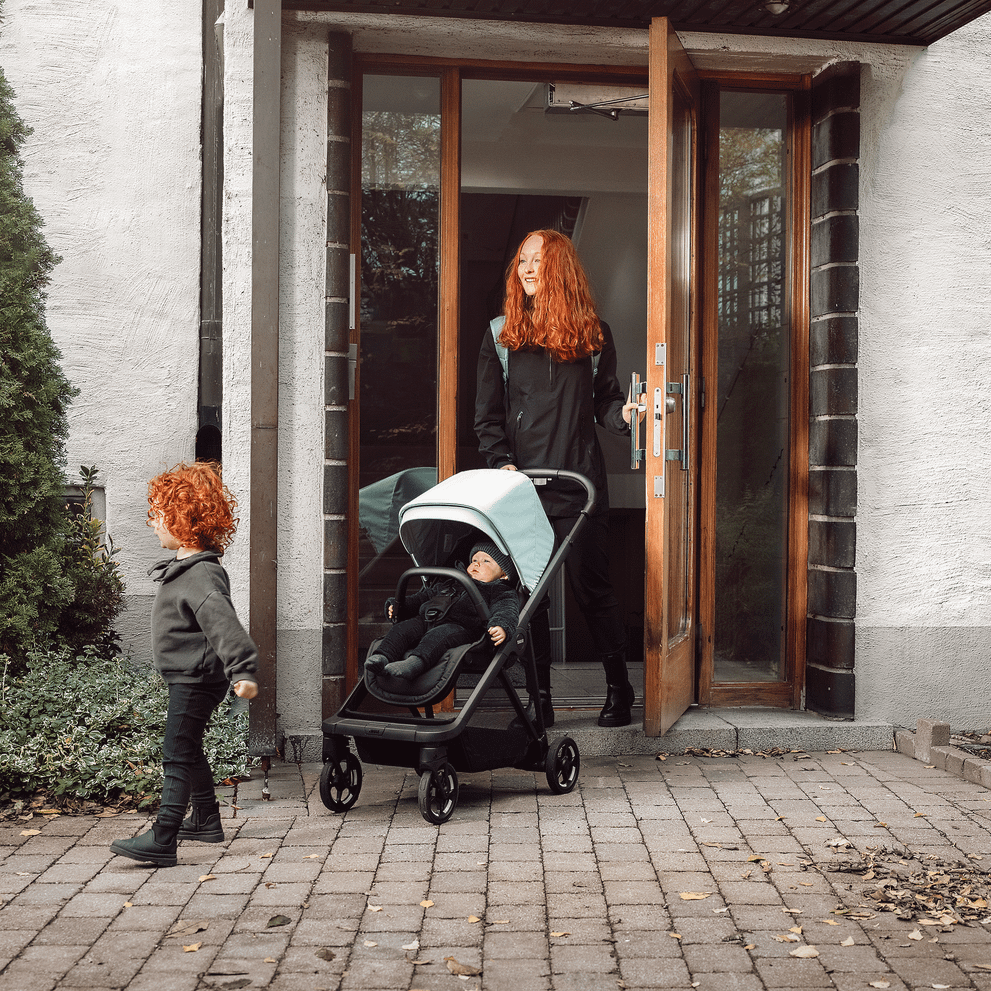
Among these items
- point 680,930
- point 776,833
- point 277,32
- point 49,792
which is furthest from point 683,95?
point 49,792

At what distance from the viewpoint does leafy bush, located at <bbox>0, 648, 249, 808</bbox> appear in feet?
14.4

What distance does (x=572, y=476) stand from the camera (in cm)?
475

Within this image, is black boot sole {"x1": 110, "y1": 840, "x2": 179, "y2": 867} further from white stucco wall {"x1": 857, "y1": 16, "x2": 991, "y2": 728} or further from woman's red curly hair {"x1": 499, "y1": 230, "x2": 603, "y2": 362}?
white stucco wall {"x1": 857, "y1": 16, "x2": 991, "y2": 728}

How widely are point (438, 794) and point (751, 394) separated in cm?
273

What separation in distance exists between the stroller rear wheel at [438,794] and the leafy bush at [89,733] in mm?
1046

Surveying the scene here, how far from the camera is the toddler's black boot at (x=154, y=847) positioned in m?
3.66

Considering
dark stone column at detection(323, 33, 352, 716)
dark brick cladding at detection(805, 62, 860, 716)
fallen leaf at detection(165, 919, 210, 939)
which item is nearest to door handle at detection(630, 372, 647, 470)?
dark brick cladding at detection(805, 62, 860, 716)

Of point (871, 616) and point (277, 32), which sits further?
point (871, 616)

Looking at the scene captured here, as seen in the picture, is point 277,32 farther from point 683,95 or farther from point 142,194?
point 142,194

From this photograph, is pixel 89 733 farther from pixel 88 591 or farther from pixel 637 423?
pixel 637 423

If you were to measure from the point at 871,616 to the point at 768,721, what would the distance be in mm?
730

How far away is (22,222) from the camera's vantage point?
15.8 feet

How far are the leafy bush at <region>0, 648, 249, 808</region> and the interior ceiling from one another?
10.3ft

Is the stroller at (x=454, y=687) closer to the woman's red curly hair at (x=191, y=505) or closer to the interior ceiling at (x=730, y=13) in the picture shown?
the woman's red curly hair at (x=191, y=505)
